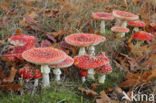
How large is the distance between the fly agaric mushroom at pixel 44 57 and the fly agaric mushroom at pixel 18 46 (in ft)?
1.03

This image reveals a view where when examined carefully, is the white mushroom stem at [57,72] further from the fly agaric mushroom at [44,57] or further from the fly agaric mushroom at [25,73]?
the fly agaric mushroom at [25,73]

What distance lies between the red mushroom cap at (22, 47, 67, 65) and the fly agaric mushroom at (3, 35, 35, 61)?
1.05ft

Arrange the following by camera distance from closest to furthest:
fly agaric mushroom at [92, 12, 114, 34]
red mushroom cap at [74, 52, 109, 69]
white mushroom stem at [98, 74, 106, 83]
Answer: red mushroom cap at [74, 52, 109, 69] → white mushroom stem at [98, 74, 106, 83] → fly agaric mushroom at [92, 12, 114, 34]

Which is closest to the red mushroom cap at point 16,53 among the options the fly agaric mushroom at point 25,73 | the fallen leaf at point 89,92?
the fly agaric mushroom at point 25,73

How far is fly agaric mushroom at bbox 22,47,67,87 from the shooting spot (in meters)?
2.71

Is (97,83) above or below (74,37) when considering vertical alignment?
Result: below

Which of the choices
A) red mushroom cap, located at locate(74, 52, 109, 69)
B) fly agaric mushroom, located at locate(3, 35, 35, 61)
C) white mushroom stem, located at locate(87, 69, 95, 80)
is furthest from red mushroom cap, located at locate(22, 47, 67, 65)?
white mushroom stem, located at locate(87, 69, 95, 80)

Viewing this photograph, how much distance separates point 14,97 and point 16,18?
199 centimetres

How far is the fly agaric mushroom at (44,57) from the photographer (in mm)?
2705

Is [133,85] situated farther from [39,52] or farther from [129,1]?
[129,1]

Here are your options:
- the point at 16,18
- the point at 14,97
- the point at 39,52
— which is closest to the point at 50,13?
the point at 16,18

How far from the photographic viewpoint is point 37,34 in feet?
13.9

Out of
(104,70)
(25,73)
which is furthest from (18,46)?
(104,70)

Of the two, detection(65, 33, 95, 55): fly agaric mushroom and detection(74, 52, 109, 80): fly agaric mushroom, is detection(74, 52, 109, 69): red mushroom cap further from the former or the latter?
detection(65, 33, 95, 55): fly agaric mushroom
